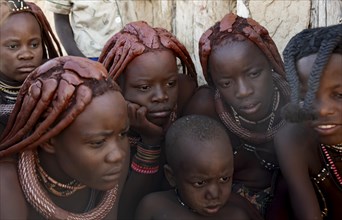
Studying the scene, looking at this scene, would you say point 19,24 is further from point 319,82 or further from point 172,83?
point 319,82

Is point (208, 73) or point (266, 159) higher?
point (208, 73)

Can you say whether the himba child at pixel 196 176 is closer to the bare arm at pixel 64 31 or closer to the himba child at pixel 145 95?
the himba child at pixel 145 95

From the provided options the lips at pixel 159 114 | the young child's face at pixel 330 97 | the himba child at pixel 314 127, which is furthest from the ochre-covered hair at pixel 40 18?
the young child's face at pixel 330 97

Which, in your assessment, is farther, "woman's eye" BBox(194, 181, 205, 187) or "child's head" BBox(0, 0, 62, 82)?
"child's head" BBox(0, 0, 62, 82)

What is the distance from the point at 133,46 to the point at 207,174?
0.85 meters

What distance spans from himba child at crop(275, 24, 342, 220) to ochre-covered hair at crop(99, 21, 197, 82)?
0.73m

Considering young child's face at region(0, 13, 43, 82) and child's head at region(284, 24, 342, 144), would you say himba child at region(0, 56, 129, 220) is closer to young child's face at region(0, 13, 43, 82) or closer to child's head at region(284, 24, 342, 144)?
child's head at region(284, 24, 342, 144)

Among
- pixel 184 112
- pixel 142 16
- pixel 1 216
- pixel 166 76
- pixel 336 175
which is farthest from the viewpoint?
pixel 142 16

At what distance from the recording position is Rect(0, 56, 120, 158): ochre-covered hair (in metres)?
2.18

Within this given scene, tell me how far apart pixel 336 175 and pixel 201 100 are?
84 centimetres

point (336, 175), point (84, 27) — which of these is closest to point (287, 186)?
point (336, 175)

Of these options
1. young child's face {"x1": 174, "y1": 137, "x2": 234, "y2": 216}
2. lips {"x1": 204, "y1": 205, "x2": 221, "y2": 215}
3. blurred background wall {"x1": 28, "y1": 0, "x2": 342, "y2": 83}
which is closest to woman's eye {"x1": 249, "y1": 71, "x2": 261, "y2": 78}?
young child's face {"x1": 174, "y1": 137, "x2": 234, "y2": 216}

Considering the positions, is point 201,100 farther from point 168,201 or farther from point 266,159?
point 168,201

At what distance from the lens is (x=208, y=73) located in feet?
10.5
